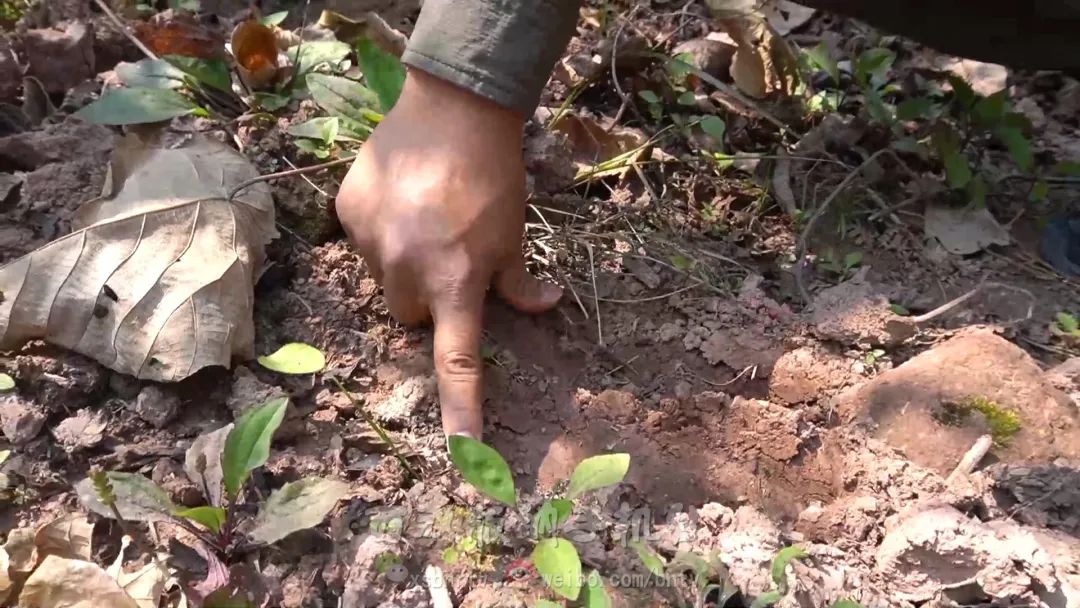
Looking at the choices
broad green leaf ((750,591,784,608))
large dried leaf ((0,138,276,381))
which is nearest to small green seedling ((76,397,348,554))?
large dried leaf ((0,138,276,381))

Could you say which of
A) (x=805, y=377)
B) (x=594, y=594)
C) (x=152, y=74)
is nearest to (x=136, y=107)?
(x=152, y=74)

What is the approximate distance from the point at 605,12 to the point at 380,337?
142 centimetres

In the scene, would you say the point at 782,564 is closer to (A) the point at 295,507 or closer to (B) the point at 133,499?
(A) the point at 295,507

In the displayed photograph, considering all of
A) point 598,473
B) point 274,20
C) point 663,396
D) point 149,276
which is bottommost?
point 663,396

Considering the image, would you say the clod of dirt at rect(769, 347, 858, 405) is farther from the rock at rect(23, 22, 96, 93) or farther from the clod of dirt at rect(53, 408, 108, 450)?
the rock at rect(23, 22, 96, 93)

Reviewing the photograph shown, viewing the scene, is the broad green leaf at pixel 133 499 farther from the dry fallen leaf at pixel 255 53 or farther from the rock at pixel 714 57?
the rock at pixel 714 57

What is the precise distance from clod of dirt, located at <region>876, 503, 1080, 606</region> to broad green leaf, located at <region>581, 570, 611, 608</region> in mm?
434

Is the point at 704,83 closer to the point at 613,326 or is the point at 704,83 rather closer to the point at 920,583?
the point at 613,326

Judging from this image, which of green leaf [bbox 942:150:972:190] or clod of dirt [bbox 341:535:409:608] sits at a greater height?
green leaf [bbox 942:150:972:190]

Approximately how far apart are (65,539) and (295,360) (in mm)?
418

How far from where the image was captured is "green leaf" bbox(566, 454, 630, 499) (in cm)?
117

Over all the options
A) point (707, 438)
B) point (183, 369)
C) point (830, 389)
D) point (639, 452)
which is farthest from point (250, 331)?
point (830, 389)

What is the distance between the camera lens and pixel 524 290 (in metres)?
1.53

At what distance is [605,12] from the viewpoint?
2457 millimetres
